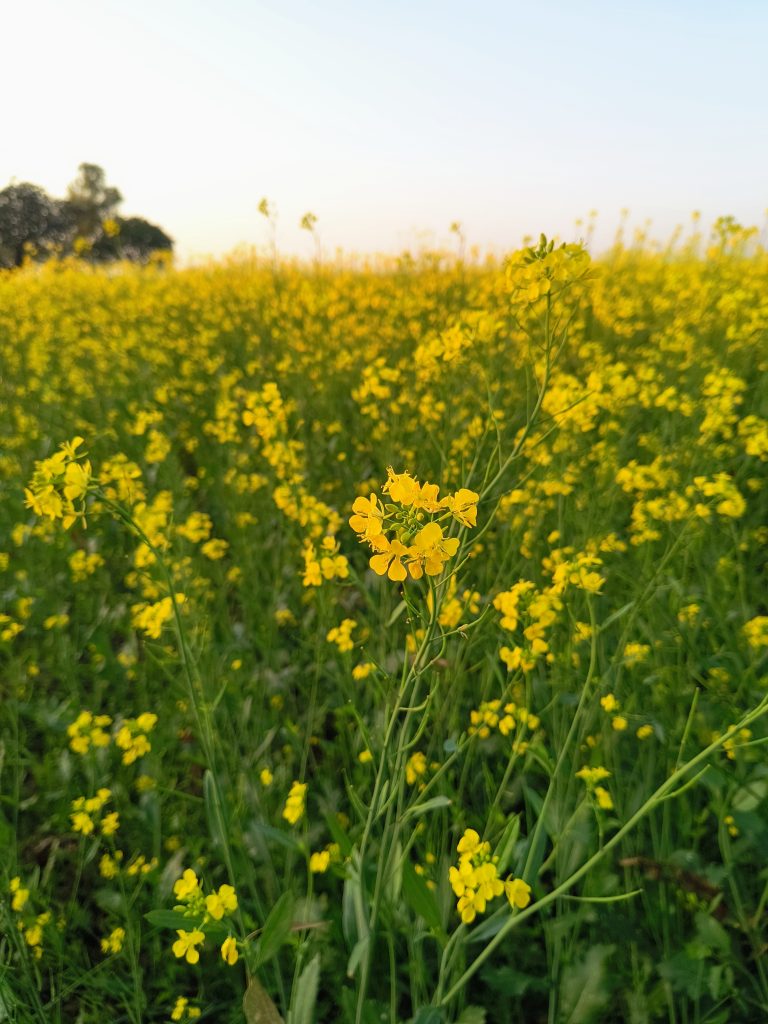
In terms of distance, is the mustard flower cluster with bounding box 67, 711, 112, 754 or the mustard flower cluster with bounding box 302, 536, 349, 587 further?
the mustard flower cluster with bounding box 67, 711, 112, 754

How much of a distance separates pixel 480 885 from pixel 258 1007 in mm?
472

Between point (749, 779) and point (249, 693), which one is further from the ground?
point (749, 779)

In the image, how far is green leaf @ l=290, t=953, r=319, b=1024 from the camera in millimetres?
1027

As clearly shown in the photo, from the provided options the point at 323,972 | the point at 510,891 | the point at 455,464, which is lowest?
the point at 323,972

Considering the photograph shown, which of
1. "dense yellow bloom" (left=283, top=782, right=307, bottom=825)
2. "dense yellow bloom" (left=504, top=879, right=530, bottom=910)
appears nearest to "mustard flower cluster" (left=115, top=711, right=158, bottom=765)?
"dense yellow bloom" (left=283, top=782, right=307, bottom=825)

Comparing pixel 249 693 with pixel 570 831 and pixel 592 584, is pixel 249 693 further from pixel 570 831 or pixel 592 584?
pixel 592 584

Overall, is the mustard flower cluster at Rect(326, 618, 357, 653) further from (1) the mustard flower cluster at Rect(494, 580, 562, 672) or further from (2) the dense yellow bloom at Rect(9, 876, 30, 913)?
(2) the dense yellow bloom at Rect(9, 876, 30, 913)

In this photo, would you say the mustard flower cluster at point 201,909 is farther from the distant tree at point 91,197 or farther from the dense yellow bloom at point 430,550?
the distant tree at point 91,197

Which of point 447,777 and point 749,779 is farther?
point 447,777

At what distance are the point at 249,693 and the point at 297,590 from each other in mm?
623

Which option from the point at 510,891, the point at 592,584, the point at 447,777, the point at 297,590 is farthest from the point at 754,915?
the point at 297,590

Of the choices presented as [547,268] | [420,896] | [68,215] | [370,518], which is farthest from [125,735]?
[68,215]

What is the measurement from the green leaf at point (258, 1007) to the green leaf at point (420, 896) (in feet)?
0.91

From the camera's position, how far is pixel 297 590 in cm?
259
